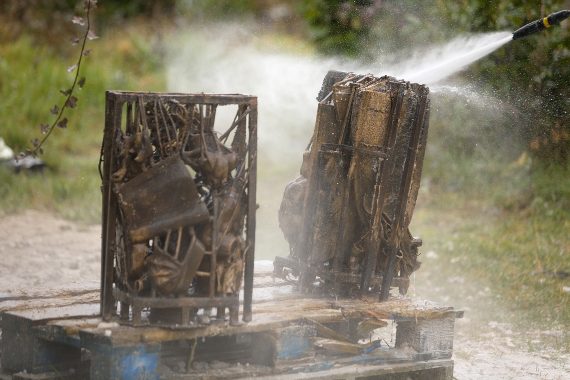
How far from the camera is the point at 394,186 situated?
6609 mm

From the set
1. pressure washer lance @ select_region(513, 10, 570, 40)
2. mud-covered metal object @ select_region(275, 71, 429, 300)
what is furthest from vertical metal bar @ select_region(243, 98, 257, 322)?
pressure washer lance @ select_region(513, 10, 570, 40)

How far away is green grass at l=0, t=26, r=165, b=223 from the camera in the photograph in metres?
11.6

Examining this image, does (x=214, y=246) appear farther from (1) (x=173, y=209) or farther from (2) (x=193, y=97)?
(2) (x=193, y=97)

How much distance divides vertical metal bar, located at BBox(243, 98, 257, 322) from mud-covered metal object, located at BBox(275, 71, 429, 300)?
81 centimetres

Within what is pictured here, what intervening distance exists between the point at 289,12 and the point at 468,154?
5703 millimetres

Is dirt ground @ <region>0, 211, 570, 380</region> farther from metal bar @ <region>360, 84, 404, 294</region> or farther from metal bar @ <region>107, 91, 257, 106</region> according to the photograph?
metal bar @ <region>107, 91, 257, 106</region>

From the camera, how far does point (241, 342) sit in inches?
247

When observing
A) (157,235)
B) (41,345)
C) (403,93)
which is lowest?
(41,345)

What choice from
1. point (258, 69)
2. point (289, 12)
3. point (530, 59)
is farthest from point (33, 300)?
point (289, 12)

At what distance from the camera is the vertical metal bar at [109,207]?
5562 millimetres

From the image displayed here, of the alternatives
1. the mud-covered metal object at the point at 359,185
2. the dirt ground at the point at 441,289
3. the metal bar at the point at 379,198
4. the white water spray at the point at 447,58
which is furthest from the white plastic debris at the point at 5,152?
the metal bar at the point at 379,198

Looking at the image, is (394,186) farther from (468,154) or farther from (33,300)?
(468,154)

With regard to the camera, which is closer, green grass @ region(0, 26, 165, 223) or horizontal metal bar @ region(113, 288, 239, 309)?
horizontal metal bar @ region(113, 288, 239, 309)

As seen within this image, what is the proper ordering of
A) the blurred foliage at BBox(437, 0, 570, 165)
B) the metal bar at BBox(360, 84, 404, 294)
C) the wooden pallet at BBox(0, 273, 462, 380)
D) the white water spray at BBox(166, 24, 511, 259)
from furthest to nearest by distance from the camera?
the blurred foliage at BBox(437, 0, 570, 165) < the white water spray at BBox(166, 24, 511, 259) < the metal bar at BBox(360, 84, 404, 294) < the wooden pallet at BBox(0, 273, 462, 380)
